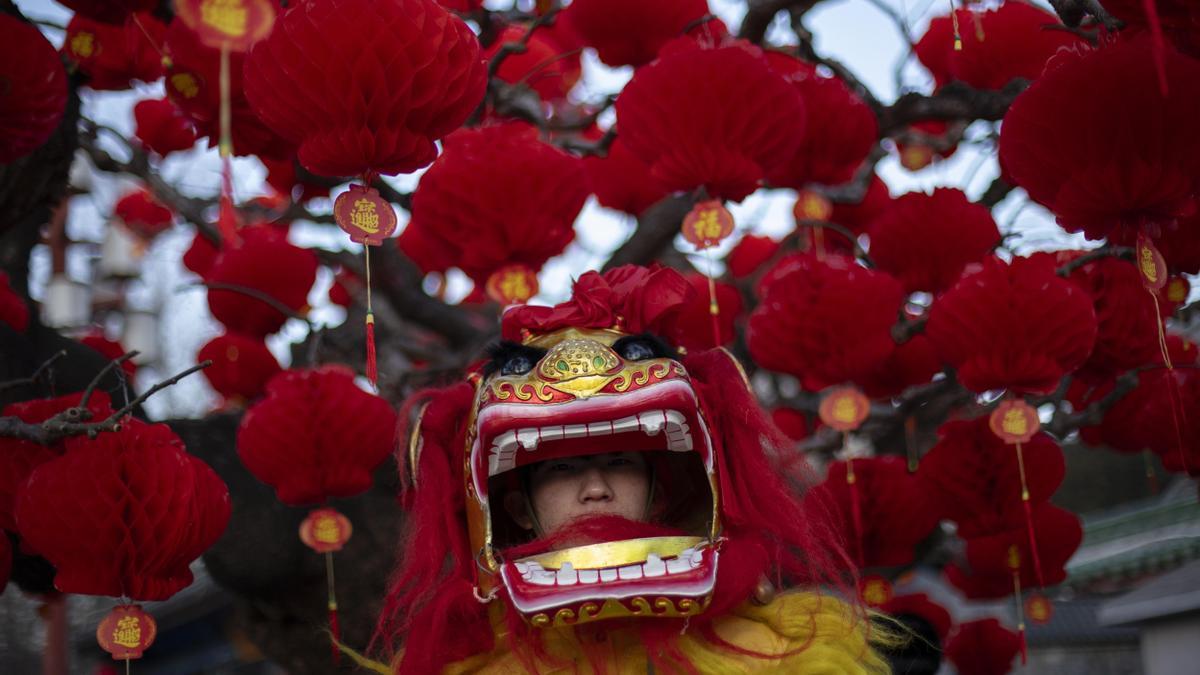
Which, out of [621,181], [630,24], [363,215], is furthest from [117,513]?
[621,181]

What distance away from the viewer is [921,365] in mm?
3963

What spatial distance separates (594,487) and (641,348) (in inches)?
15.0

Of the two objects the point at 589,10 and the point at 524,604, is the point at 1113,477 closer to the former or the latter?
the point at 589,10

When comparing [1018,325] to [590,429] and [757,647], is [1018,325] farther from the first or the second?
[590,429]

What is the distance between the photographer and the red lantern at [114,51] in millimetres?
3438

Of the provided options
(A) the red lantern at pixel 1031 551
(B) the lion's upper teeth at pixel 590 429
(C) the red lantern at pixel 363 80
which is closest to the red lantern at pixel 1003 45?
(A) the red lantern at pixel 1031 551

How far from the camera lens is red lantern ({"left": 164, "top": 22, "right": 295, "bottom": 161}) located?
122 inches

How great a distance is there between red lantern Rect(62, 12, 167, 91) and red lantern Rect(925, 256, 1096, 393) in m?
2.71

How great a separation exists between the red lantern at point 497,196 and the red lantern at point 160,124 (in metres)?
1.92

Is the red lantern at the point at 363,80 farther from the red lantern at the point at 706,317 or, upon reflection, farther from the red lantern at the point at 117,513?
the red lantern at the point at 706,317

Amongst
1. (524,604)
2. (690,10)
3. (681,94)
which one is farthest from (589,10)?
(524,604)

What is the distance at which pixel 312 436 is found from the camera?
3.27m

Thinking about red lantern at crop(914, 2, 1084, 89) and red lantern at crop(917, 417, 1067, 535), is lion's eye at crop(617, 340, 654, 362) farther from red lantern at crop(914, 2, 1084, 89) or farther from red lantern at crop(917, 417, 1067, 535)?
red lantern at crop(914, 2, 1084, 89)

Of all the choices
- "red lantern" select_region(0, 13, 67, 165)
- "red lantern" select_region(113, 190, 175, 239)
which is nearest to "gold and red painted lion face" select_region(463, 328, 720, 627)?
"red lantern" select_region(0, 13, 67, 165)
